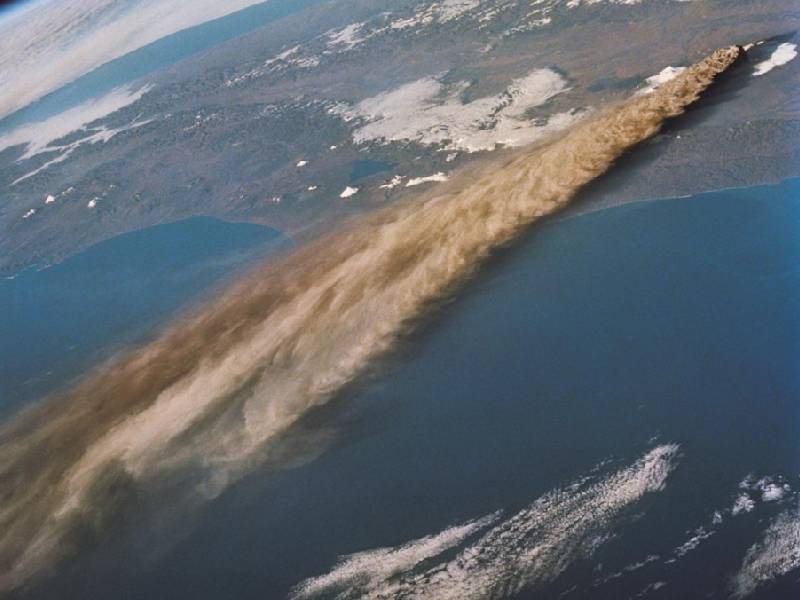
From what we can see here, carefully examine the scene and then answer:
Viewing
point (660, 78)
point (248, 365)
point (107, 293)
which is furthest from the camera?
point (660, 78)

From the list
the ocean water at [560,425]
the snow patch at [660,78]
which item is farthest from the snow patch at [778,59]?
the ocean water at [560,425]

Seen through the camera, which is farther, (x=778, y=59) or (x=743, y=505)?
(x=778, y=59)

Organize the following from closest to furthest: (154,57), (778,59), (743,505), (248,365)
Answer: (743,505)
(248,365)
(778,59)
(154,57)

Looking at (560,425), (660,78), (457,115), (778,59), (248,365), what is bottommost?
(560,425)

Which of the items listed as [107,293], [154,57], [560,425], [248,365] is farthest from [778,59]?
[154,57]

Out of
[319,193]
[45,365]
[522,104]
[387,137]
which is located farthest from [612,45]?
[45,365]

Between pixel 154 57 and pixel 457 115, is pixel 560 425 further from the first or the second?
pixel 154 57

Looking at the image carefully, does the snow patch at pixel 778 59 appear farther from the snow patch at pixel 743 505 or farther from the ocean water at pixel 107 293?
the snow patch at pixel 743 505

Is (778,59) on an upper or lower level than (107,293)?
lower

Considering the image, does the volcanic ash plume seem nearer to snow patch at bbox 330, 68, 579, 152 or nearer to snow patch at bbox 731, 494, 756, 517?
snow patch at bbox 330, 68, 579, 152
